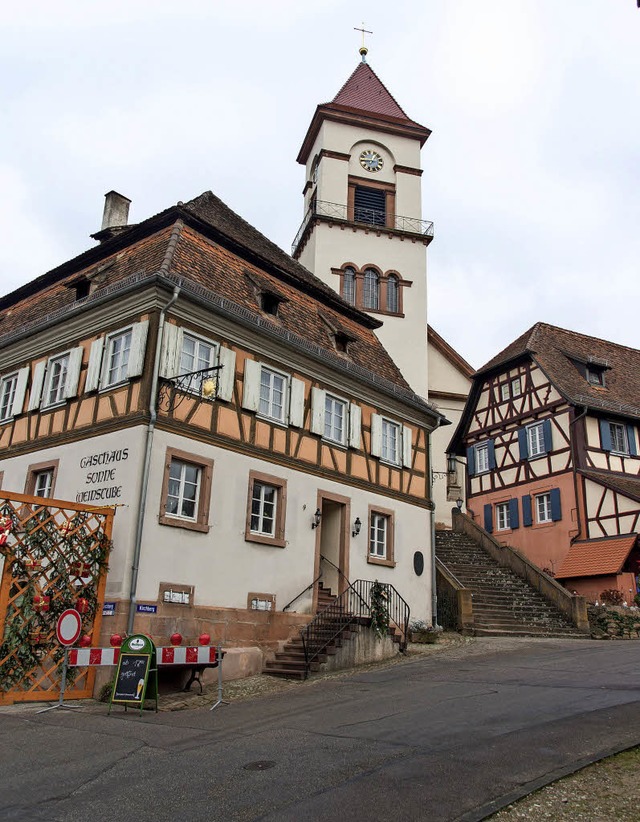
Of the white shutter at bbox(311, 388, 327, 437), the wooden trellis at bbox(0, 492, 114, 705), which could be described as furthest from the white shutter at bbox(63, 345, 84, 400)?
the white shutter at bbox(311, 388, 327, 437)

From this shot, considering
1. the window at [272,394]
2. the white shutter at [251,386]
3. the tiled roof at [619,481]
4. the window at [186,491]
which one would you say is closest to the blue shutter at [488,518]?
the tiled roof at [619,481]

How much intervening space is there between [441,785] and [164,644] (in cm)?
771

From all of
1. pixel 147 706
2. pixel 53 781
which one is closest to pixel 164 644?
pixel 147 706

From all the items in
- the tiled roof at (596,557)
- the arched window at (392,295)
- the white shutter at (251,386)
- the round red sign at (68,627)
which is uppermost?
the arched window at (392,295)

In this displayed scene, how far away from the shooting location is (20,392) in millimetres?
17109

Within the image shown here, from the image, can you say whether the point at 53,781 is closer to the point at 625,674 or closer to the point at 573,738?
the point at 573,738

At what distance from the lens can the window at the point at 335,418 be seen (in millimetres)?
18203

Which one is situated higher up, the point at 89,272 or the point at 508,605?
the point at 89,272

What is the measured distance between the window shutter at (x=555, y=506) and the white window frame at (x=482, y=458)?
13.9 ft

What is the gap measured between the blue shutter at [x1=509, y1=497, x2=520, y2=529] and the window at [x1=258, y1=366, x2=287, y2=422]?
16.4 meters

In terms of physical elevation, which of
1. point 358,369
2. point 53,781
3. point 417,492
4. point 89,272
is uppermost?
point 89,272

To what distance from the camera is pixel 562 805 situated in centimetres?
599

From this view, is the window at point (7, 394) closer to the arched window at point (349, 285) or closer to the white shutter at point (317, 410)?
the white shutter at point (317, 410)

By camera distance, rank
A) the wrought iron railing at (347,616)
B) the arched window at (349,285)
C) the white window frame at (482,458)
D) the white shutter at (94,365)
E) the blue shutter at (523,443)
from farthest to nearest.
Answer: the arched window at (349,285)
the white window frame at (482,458)
the blue shutter at (523,443)
the wrought iron railing at (347,616)
the white shutter at (94,365)
